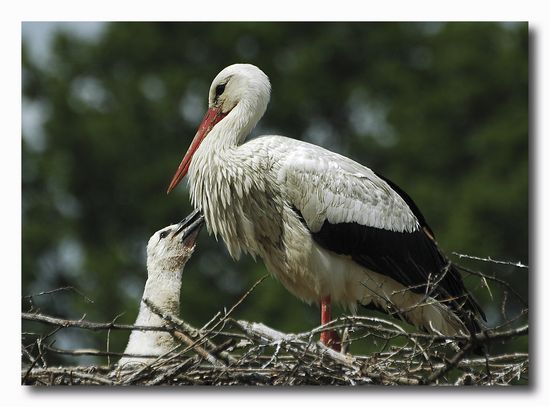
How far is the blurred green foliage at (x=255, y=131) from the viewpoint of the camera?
7348 mm

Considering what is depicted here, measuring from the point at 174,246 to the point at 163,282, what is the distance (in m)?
0.18

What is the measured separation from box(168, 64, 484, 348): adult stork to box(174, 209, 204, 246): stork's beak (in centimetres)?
23

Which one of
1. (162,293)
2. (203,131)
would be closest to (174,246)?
(162,293)

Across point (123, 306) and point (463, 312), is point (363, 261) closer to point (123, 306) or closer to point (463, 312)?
point (463, 312)

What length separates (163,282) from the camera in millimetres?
5359

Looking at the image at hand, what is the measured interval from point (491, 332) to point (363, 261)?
828 mm

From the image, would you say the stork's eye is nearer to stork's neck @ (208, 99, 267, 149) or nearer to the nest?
stork's neck @ (208, 99, 267, 149)

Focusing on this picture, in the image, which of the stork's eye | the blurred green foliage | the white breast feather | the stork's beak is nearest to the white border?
the stork's eye

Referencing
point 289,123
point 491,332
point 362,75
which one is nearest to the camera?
point 491,332

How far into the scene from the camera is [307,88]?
8.38 m

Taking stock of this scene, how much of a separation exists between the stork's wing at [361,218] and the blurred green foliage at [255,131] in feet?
4.12

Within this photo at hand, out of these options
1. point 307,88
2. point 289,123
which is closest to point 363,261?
point 289,123

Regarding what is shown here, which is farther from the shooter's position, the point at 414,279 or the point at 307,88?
the point at 307,88

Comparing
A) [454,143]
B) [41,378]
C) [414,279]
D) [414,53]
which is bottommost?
[41,378]
